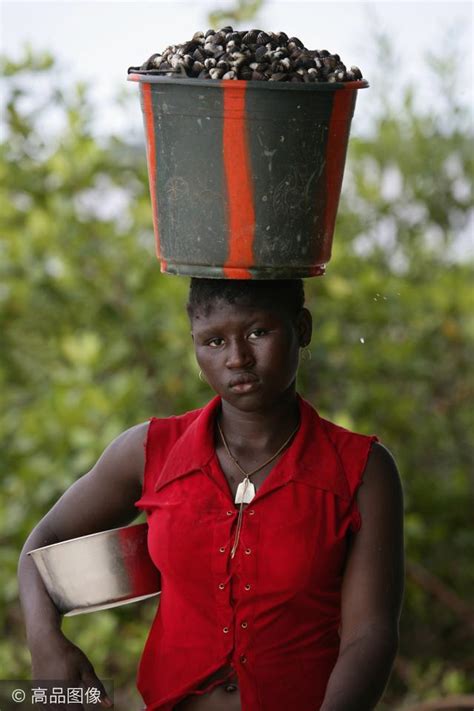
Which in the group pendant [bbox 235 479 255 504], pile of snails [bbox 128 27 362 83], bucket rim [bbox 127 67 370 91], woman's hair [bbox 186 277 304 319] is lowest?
pendant [bbox 235 479 255 504]

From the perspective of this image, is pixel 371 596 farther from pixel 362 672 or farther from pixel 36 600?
pixel 36 600

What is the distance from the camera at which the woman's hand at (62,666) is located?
2.34 m

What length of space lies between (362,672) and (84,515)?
0.72 meters

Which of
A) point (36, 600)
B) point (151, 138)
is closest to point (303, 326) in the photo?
point (151, 138)

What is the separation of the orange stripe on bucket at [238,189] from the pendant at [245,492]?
44 centimetres

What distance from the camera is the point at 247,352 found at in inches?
87.1

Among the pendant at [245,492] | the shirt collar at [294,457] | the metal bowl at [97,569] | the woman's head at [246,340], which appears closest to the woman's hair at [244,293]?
the woman's head at [246,340]

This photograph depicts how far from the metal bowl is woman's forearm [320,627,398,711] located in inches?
19.5

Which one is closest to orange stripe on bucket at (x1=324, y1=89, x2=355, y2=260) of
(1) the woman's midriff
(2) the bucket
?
(2) the bucket

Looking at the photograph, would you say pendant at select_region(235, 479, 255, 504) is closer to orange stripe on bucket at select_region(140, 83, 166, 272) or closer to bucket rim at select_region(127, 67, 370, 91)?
orange stripe on bucket at select_region(140, 83, 166, 272)

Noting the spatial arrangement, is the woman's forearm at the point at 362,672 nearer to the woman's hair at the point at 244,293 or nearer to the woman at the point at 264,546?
the woman at the point at 264,546

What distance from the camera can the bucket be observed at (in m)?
2.10

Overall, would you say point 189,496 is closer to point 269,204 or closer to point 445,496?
point 269,204

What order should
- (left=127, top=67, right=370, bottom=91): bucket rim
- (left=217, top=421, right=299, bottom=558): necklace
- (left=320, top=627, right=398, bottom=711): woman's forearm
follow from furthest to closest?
(left=217, top=421, right=299, bottom=558): necklace, (left=320, top=627, right=398, bottom=711): woman's forearm, (left=127, top=67, right=370, bottom=91): bucket rim
